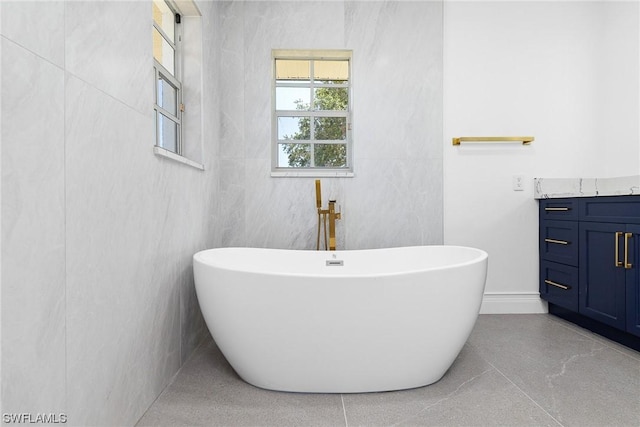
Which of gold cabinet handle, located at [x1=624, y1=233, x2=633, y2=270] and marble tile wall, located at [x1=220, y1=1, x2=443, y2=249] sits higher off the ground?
marble tile wall, located at [x1=220, y1=1, x2=443, y2=249]

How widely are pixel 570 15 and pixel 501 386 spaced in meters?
2.79

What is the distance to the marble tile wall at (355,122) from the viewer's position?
2.86 meters

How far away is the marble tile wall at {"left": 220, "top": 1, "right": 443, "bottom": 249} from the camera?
113 inches

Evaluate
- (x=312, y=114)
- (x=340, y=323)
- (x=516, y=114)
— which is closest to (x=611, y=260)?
(x=516, y=114)

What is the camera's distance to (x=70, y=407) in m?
1.04

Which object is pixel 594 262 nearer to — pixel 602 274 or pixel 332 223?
pixel 602 274

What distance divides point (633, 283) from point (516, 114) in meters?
1.42

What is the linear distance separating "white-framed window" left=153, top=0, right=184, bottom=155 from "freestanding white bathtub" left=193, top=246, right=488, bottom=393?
0.91 metres

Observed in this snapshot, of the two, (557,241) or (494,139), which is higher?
(494,139)

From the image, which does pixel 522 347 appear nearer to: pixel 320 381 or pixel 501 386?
pixel 501 386

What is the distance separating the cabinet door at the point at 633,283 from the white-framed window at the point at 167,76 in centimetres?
262

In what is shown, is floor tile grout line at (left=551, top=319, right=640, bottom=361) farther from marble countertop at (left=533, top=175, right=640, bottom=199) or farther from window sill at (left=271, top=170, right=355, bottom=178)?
window sill at (left=271, top=170, right=355, bottom=178)

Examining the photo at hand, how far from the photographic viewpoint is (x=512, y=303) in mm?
2980

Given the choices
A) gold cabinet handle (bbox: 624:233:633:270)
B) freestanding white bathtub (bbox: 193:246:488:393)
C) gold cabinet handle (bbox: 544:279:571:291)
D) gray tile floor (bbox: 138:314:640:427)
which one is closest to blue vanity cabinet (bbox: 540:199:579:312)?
gold cabinet handle (bbox: 544:279:571:291)
